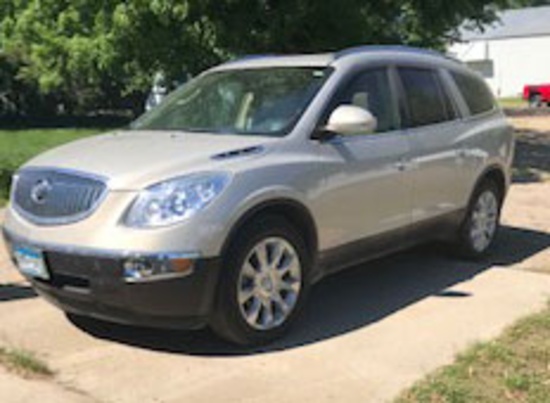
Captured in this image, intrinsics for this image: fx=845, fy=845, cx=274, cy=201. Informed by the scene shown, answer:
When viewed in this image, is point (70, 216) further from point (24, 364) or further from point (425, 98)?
point (425, 98)

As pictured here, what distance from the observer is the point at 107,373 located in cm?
473

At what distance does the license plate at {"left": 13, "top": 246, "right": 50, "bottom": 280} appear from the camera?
193 inches

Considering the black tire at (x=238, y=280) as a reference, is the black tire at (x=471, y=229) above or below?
below

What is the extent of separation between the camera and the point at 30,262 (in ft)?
16.4

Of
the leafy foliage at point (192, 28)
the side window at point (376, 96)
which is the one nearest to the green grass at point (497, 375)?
the side window at point (376, 96)

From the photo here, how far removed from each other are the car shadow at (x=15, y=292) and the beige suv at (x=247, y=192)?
120cm

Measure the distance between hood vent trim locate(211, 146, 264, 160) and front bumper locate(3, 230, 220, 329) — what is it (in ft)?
2.12

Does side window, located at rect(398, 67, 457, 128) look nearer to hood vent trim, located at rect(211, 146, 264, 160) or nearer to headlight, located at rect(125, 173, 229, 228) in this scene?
hood vent trim, located at rect(211, 146, 264, 160)

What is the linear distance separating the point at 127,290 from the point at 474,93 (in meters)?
4.12

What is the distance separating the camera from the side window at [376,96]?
5926 mm

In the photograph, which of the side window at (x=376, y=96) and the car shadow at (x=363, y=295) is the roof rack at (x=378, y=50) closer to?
the side window at (x=376, y=96)

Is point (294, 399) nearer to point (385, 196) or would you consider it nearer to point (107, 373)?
point (107, 373)

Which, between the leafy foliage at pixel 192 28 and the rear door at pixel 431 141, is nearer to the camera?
the rear door at pixel 431 141

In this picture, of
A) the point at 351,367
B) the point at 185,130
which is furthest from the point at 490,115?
the point at 351,367
